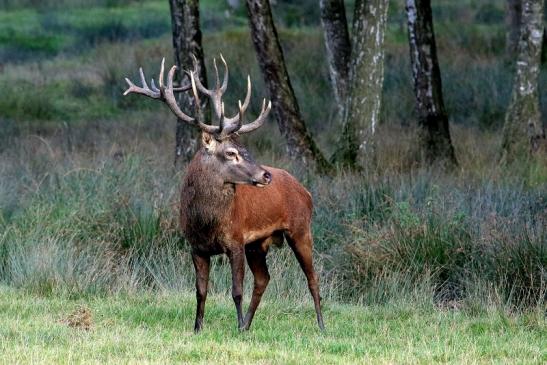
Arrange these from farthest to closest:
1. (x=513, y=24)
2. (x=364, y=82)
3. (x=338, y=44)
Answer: (x=513, y=24), (x=338, y=44), (x=364, y=82)

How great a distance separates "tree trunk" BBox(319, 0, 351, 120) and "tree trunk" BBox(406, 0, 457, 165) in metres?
1.10

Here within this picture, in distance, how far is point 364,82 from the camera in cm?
1731

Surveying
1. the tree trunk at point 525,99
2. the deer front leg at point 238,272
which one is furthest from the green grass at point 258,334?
the tree trunk at point 525,99

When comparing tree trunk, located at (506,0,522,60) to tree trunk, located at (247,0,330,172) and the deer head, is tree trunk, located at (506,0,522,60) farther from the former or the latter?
the deer head

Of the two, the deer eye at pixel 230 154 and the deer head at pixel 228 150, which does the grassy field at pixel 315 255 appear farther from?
the deer eye at pixel 230 154

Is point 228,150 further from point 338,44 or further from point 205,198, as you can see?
point 338,44

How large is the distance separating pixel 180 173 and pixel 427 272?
4.39 meters

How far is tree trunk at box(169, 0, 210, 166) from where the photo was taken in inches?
697

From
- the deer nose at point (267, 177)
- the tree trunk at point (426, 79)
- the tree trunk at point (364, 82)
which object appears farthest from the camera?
the tree trunk at point (426, 79)

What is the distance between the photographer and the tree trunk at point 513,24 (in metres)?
27.3

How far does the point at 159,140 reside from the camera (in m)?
21.6

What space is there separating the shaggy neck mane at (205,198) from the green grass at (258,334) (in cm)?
87

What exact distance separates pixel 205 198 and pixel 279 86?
741 cm

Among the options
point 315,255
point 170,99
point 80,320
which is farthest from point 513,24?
point 80,320
